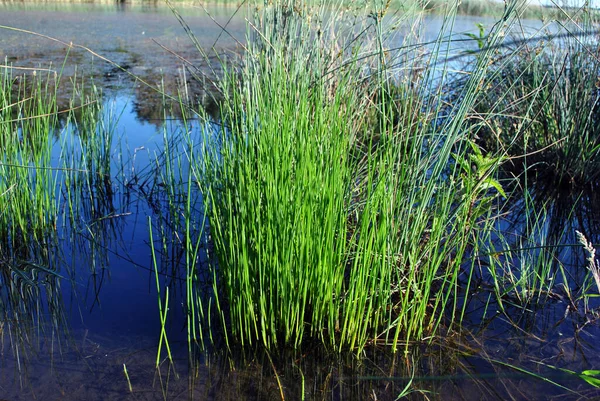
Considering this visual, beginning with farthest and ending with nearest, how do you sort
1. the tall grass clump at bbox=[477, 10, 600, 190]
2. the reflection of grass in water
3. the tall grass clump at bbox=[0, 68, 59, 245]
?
the tall grass clump at bbox=[477, 10, 600, 190] < the tall grass clump at bbox=[0, 68, 59, 245] < the reflection of grass in water

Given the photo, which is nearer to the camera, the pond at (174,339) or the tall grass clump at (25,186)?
the pond at (174,339)

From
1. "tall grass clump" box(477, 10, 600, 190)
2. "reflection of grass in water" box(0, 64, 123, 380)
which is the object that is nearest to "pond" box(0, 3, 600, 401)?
"reflection of grass in water" box(0, 64, 123, 380)

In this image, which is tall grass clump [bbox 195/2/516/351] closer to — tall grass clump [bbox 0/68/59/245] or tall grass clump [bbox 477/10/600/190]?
tall grass clump [bbox 0/68/59/245]

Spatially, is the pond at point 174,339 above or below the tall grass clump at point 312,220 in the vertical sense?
below

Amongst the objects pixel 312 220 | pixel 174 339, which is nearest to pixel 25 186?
pixel 174 339

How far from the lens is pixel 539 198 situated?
308 centimetres

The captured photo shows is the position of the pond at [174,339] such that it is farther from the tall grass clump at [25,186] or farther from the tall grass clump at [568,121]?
the tall grass clump at [568,121]

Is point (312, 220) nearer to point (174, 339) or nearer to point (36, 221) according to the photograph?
point (174, 339)

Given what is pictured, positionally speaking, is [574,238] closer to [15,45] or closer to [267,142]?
[267,142]

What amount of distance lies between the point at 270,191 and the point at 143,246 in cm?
105

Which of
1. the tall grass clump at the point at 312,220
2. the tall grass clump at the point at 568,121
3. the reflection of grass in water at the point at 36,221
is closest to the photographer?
the tall grass clump at the point at 312,220

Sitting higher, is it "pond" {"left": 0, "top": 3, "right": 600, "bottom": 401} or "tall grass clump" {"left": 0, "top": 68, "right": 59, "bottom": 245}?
"tall grass clump" {"left": 0, "top": 68, "right": 59, "bottom": 245}

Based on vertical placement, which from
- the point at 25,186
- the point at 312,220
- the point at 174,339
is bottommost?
the point at 174,339

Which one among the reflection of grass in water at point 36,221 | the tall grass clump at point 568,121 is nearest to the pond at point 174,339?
the reflection of grass in water at point 36,221
